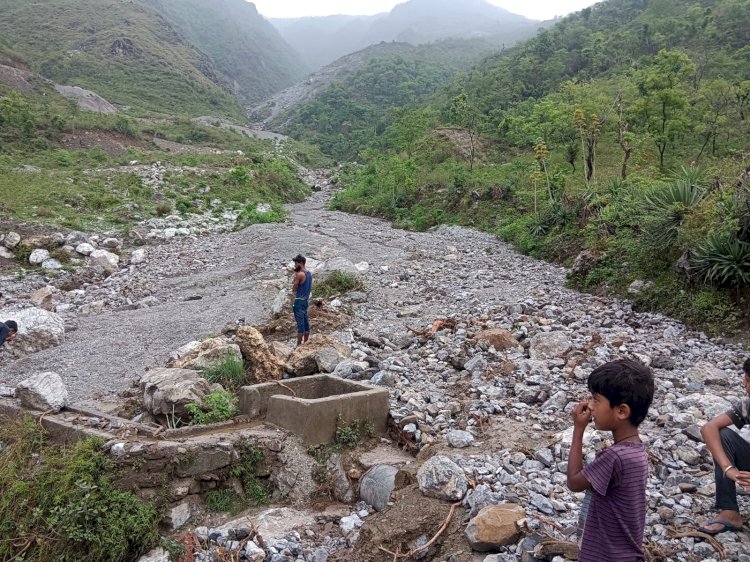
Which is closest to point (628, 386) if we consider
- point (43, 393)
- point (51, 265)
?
point (43, 393)

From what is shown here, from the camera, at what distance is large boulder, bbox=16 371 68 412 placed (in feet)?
18.9

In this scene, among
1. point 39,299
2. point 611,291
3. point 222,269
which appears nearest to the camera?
point 611,291

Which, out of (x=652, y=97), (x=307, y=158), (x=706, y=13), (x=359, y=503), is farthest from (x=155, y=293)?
(x=706, y=13)

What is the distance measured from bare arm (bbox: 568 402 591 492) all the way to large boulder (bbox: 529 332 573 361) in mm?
4602

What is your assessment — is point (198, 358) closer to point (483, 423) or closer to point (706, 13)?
point (483, 423)

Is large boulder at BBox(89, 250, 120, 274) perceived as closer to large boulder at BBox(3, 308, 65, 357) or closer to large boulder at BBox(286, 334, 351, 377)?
large boulder at BBox(3, 308, 65, 357)

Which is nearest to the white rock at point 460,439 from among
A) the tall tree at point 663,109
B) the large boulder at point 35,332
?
the large boulder at point 35,332

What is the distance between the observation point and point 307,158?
4962cm

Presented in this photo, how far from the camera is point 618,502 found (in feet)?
8.37

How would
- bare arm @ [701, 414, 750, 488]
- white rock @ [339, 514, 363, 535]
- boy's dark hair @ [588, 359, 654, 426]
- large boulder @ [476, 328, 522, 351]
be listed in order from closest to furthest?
1. boy's dark hair @ [588, 359, 654, 426]
2. bare arm @ [701, 414, 750, 488]
3. white rock @ [339, 514, 363, 535]
4. large boulder @ [476, 328, 522, 351]

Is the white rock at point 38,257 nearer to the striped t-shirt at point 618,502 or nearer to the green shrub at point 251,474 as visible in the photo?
the green shrub at point 251,474

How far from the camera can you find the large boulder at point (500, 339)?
765 cm

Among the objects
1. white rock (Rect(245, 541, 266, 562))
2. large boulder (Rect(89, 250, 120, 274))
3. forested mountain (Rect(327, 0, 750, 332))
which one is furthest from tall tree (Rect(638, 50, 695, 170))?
white rock (Rect(245, 541, 266, 562))

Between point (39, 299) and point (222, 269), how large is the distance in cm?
422
